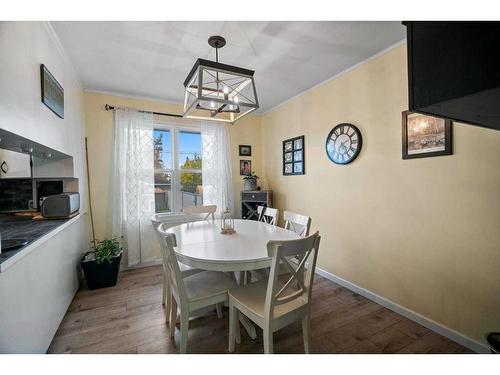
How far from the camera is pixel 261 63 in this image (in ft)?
7.47

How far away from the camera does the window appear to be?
3.35 metres

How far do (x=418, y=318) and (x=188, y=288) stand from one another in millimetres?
1921

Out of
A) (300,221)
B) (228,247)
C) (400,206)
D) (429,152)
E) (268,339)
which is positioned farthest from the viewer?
(300,221)

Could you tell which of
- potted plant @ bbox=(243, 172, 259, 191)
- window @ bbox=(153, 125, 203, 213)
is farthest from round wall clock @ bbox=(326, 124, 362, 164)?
window @ bbox=(153, 125, 203, 213)

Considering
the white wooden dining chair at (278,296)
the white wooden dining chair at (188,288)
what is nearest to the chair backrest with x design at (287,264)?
the white wooden dining chair at (278,296)

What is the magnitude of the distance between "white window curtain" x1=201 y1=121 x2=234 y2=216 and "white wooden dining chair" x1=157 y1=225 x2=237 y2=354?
5.79 ft

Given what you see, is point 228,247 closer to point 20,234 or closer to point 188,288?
point 188,288

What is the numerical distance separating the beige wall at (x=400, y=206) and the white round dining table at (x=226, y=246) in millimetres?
954

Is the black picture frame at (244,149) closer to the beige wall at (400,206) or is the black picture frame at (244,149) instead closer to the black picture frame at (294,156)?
the black picture frame at (294,156)

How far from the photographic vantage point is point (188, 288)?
64.1 inches

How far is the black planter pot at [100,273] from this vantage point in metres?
2.44

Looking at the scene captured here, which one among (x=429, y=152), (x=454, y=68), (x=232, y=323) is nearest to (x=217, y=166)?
(x=232, y=323)
